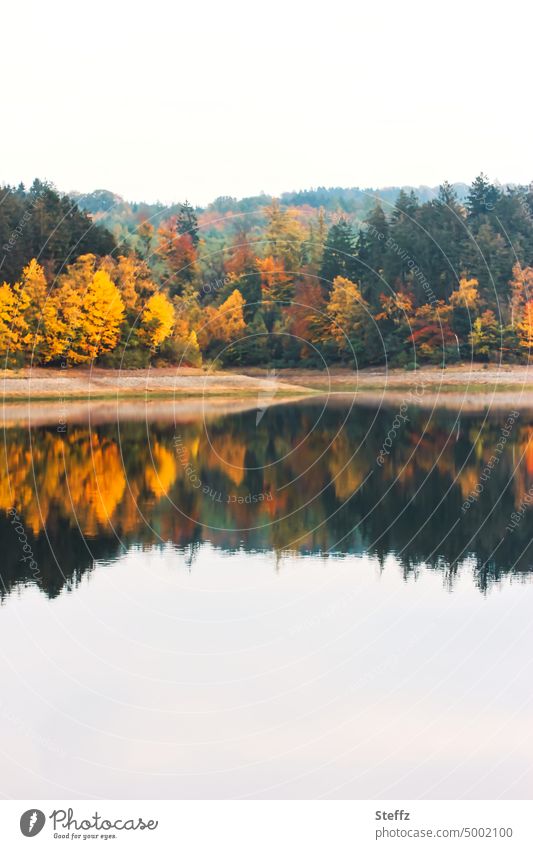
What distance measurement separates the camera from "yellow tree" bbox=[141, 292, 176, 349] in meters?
73.7

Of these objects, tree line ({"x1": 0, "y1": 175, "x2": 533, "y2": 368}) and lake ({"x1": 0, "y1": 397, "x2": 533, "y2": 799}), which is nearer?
lake ({"x1": 0, "y1": 397, "x2": 533, "y2": 799})

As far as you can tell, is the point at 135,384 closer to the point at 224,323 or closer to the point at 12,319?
the point at 12,319

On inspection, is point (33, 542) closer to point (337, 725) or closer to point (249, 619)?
point (249, 619)

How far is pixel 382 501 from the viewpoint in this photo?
29.8 metres

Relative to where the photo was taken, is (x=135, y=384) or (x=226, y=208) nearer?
(x=135, y=384)

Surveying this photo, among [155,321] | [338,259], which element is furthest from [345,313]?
[155,321]

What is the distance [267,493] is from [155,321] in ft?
140

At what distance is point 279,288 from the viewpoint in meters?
89.8

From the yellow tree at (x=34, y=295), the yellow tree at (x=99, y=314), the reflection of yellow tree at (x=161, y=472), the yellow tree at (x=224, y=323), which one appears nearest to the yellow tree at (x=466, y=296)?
the yellow tree at (x=224, y=323)

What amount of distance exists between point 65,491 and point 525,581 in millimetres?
13305

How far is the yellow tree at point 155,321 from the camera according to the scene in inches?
2901

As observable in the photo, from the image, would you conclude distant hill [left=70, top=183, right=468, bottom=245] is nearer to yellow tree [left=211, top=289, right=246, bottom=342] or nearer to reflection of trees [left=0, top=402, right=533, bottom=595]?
yellow tree [left=211, top=289, right=246, bottom=342]

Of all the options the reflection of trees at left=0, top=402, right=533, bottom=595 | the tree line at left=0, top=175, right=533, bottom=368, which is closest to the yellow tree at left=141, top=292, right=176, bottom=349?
the tree line at left=0, top=175, right=533, bottom=368

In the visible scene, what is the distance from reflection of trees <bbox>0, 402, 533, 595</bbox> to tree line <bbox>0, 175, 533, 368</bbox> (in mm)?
22896
